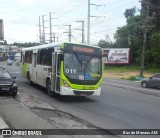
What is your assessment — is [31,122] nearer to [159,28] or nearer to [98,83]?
[98,83]

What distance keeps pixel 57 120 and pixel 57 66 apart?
5318mm

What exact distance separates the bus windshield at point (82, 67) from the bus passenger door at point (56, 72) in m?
0.50

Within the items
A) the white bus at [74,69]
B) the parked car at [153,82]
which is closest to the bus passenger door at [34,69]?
the white bus at [74,69]

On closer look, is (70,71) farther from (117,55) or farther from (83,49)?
(117,55)

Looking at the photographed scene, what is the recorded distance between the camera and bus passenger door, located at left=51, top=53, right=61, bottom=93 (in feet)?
51.8

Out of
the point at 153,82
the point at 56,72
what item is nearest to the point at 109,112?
the point at 56,72

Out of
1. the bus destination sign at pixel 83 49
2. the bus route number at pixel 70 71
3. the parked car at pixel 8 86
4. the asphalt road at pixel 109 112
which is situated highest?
the bus destination sign at pixel 83 49

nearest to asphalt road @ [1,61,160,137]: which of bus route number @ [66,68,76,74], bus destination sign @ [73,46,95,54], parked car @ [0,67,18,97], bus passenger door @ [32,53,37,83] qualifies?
parked car @ [0,67,18,97]

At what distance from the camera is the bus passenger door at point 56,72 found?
15797mm

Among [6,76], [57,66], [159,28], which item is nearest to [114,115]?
[57,66]

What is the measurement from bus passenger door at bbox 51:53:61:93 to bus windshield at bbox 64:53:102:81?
0.50 m

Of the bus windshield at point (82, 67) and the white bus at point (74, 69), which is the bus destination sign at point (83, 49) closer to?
the white bus at point (74, 69)

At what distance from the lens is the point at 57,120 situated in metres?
11.0

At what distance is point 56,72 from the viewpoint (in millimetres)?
15984
